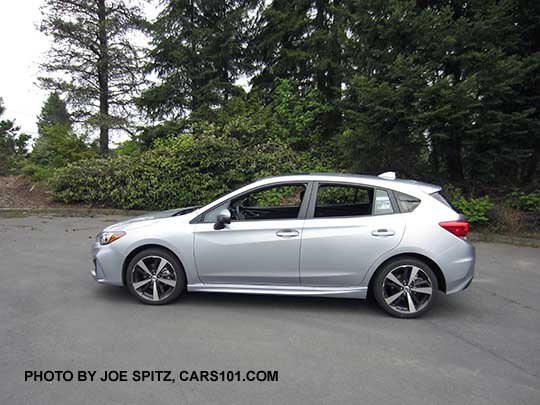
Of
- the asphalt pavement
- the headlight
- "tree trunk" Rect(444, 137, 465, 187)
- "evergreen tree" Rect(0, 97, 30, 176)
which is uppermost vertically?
"evergreen tree" Rect(0, 97, 30, 176)

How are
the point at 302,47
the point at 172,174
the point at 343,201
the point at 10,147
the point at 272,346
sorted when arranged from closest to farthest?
the point at 272,346 → the point at 343,201 → the point at 172,174 → the point at 302,47 → the point at 10,147

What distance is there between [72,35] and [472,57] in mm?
17282

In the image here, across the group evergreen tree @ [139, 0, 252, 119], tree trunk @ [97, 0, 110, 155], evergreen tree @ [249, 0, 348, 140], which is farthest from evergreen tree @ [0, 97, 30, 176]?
evergreen tree @ [249, 0, 348, 140]

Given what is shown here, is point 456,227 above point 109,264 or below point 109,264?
above

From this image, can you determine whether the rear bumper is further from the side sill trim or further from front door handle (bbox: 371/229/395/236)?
the side sill trim

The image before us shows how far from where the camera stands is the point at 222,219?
3.59 meters

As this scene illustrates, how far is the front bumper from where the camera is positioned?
3803mm

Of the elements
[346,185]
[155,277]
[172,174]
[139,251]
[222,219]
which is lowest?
[155,277]

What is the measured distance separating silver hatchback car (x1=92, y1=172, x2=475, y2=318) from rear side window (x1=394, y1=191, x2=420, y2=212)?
1cm

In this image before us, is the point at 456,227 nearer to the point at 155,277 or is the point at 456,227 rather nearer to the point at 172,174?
the point at 155,277

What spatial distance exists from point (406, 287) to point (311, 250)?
1099mm

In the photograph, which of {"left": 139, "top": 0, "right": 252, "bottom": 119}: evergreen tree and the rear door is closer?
the rear door

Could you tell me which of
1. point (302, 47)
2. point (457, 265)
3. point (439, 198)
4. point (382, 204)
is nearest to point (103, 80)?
point (302, 47)

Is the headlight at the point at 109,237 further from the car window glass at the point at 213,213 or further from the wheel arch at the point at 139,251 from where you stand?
the car window glass at the point at 213,213
